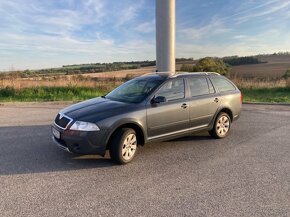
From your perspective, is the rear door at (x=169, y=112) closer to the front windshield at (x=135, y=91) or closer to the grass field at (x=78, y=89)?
the front windshield at (x=135, y=91)

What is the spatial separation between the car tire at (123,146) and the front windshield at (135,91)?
0.70 metres

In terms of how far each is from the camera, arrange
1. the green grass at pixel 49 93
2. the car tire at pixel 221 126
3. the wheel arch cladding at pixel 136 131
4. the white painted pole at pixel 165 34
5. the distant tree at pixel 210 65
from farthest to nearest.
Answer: the distant tree at pixel 210 65 < the green grass at pixel 49 93 < the white painted pole at pixel 165 34 < the car tire at pixel 221 126 < the wheel arch cladding at pixel 136 131

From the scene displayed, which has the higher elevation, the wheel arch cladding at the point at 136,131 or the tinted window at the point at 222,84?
the tinted window at the point at 222,84

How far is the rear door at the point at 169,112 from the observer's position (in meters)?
5.46

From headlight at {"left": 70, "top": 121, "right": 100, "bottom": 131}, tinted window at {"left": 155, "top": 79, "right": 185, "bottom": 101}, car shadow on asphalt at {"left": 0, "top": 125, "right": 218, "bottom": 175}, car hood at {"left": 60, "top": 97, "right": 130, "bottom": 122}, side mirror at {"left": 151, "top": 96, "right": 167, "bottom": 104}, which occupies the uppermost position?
tinted window at {"left": 155, "top": 79, "right": 185, "bottom": 101}

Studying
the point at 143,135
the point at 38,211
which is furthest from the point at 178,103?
the point at 38,211

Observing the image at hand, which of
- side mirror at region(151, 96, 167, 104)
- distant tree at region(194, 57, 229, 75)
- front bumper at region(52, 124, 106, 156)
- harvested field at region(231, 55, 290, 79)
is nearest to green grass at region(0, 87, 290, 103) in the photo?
harvested field at region(231, 55, 290, 79)

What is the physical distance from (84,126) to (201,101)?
2760 mm

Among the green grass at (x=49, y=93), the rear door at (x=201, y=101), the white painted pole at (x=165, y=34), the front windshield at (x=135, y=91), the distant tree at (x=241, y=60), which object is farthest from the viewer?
the distant tree at (x=241, y=60)

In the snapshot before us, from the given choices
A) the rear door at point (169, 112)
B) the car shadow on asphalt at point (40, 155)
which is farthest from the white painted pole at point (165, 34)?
the rear door at point (169, 112)

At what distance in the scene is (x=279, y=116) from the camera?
9672mm

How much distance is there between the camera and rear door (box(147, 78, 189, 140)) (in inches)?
215

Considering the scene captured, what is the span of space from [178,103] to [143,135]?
1.08m

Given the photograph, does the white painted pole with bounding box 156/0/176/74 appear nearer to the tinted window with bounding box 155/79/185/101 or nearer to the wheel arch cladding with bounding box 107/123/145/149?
the tinted window with bounding box 155/79/185/101
